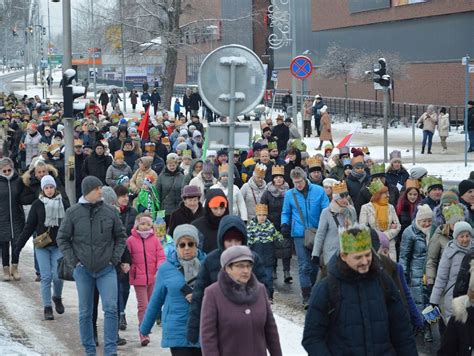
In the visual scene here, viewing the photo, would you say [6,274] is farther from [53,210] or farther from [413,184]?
[413,184]

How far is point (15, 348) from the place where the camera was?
10.2m

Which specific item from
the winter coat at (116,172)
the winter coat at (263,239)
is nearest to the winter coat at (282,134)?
the winter coat at (116,172)

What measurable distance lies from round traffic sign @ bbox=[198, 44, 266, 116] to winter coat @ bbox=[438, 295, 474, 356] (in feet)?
11.2

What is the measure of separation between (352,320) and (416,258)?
5469mm

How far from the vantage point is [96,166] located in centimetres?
1991

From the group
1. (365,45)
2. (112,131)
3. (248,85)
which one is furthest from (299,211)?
(365,45)

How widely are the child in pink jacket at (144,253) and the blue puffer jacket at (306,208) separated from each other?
9.69ft

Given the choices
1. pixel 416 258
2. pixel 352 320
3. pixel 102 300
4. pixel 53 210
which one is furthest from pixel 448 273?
pixel 53 210

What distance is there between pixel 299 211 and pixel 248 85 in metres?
3.66

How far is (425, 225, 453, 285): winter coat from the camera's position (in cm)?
1052

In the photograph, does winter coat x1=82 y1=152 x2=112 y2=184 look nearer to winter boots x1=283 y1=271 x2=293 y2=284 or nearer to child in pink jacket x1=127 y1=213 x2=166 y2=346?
winter boots x1=283 y1=271 x2=293 y2=284

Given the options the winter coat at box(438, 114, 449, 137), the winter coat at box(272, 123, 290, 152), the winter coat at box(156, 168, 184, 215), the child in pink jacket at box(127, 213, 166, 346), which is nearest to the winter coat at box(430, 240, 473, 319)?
→ the child in pink jacket at box(127, 213, 166, 346)

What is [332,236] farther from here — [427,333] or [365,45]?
[365,45]

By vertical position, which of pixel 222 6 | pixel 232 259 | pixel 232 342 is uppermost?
pixel 222 6
